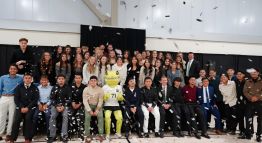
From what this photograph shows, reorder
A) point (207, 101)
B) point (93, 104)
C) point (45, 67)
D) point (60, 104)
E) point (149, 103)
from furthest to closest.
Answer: point (207, 101)
point (45, 67)
point (149, 103)
point (93, 104)
point (60, 104)

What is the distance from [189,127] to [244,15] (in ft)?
23.1

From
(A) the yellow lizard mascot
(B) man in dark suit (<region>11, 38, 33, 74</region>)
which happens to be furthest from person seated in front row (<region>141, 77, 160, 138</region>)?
(B) man in dark suit (<region>11, 38, 33, 74</region>)

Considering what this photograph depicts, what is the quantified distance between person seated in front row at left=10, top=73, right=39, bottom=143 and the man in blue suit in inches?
137

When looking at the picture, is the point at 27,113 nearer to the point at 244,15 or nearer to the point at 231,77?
the point at 231,77

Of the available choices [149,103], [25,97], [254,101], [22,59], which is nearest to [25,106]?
[25,97]

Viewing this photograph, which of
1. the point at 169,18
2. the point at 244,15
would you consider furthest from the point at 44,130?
the point at 244,15

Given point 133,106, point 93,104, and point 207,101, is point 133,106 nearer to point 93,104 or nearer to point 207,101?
point 93,104

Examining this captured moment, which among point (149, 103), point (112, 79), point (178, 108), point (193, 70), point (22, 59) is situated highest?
point (22, 59)

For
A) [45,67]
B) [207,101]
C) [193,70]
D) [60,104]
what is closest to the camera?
[60,104]

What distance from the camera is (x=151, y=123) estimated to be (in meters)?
5.73

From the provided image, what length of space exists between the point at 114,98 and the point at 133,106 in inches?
16.7

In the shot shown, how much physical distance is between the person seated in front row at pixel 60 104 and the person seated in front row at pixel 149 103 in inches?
60.8

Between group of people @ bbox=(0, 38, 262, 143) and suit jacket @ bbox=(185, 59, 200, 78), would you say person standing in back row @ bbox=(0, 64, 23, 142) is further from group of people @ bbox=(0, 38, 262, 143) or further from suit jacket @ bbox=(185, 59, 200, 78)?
suit jacket @ bbox=(185, 59, 200, 78)

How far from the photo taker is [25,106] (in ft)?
16.6
